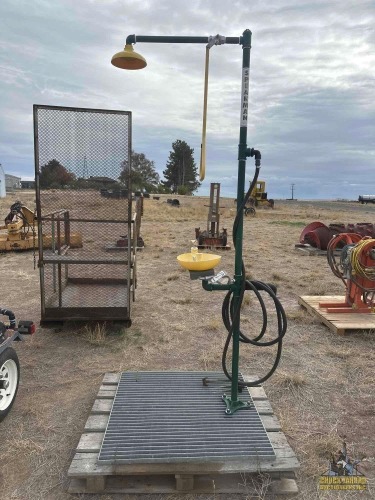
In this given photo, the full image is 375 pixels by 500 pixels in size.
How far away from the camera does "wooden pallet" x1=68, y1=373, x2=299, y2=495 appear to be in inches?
94.9

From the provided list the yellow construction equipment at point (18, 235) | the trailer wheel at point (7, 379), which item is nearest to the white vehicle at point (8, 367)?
the trailer wheel at point (7, 379)

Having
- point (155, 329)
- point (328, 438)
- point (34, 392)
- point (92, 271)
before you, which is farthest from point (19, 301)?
point (328, 438)

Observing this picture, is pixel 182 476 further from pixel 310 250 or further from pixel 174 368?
pixel 310 250

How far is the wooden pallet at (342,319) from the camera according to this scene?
5.04 meters

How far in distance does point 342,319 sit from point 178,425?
331cm

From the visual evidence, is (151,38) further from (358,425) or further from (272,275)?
(272,275)

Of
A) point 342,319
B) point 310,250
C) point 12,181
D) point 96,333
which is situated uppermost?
point 12,181

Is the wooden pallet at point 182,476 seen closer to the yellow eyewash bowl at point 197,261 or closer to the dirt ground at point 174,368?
the dirt ground at point 174,368

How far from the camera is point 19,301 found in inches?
242

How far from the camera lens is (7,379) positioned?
316cm

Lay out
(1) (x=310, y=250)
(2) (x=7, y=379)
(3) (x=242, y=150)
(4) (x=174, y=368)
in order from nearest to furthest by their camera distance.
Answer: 1. (3) (x=242, y=150)
2. (2) (x=7, y=379)
3. (4) (x=174, y=368)
4. (1) (x=310, y=250)

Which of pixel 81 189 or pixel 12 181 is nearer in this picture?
pixel 81 189

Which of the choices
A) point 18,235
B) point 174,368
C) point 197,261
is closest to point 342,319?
point 174,368

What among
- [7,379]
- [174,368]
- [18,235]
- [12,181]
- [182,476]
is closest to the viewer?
[182,476]
